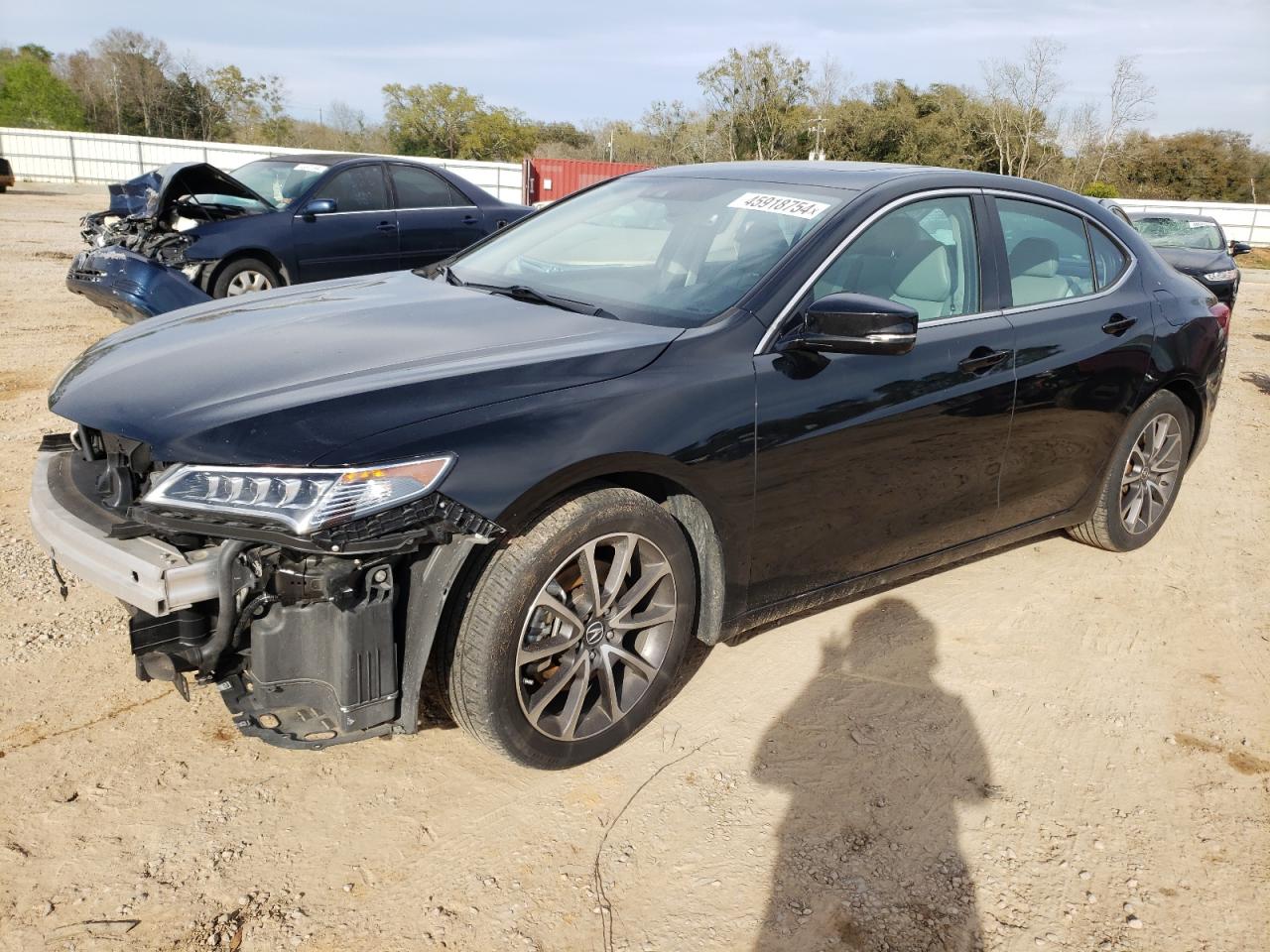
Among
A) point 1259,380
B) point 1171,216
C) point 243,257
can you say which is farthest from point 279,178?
point 1171,216

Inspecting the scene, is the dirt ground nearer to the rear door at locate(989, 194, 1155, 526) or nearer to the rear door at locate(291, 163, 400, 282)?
the rear door at locate(989, 194, 1155, 526)

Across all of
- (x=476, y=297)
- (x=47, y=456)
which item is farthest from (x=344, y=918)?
(x=476, y=297)

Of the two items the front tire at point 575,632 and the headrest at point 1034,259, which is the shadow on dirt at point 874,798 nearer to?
the front tire at point 575,632

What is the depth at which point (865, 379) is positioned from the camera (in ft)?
10.5

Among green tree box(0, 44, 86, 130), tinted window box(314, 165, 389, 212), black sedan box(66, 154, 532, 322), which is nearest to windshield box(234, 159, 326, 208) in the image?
black sedan box(66, 154, 532, 322)

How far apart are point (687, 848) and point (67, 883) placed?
1.52m

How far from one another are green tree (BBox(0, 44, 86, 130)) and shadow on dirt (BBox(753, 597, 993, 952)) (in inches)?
2264

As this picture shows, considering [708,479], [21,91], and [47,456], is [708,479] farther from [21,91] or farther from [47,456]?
[21,91]

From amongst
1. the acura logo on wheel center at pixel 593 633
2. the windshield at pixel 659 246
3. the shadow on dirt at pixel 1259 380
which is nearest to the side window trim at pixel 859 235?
the windshield at pixel 659 246

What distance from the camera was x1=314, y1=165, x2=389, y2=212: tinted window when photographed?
358 inches

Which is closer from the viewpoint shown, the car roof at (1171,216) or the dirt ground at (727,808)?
the dirt ground at (727,808)

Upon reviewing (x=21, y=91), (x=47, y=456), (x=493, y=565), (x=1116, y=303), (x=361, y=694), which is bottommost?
(x=361, y=694)

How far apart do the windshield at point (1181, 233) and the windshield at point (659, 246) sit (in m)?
12.1

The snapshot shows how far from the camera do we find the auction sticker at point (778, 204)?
3.37 meters
